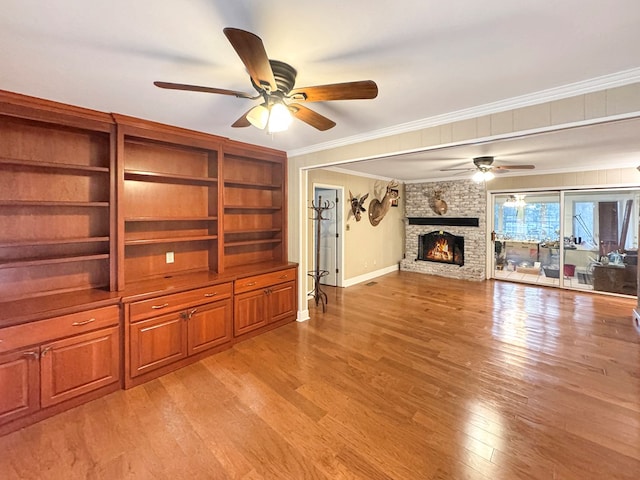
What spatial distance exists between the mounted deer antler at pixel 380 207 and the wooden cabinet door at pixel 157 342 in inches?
199

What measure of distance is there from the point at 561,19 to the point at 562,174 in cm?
612

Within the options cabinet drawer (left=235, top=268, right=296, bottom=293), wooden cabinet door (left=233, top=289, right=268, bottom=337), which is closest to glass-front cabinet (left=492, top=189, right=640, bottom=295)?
cabinet drawer (left=235, top=268, right=296, bottom=293)

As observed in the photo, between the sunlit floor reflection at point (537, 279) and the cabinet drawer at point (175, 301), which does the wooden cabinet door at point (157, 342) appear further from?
the sunlit floor reflection at point (537, 279)

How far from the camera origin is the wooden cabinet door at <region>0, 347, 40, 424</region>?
6.68 feet

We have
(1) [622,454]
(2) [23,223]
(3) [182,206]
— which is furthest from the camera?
(3) [182,206]

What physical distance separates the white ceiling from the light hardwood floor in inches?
102

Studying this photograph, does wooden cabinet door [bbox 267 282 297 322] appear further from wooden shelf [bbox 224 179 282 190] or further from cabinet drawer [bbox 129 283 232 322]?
wooden shelf [bbox 224 179 282 190]

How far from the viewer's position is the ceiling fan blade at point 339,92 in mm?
1576

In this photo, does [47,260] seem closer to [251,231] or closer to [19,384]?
[19,384]

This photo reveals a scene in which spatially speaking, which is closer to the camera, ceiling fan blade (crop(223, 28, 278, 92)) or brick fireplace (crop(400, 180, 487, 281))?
ceiling fan blade (crop(223, 28, 278, 92))

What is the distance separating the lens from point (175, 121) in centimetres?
293

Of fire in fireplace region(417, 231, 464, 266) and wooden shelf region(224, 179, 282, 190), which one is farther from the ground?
wooden shelf region(224, 179, 282, 190)

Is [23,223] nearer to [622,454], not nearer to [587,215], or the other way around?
[622,454]

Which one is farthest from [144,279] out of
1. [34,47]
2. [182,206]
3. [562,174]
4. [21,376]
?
[562,174]
